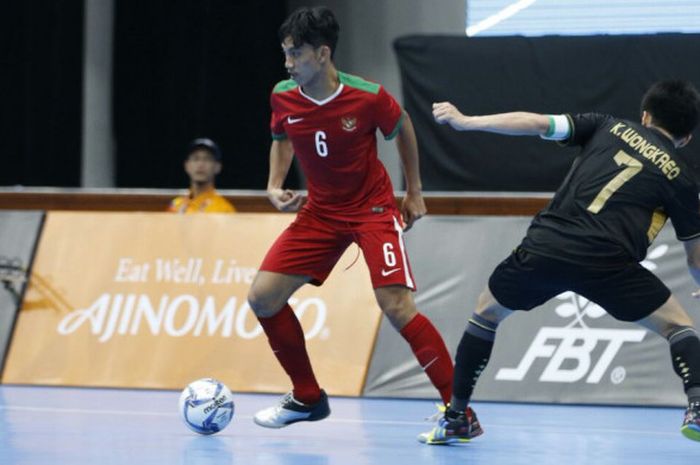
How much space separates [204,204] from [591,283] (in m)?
4.45

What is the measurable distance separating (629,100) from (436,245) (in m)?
2.53

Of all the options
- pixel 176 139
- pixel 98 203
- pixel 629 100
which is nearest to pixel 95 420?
pixel 98 203

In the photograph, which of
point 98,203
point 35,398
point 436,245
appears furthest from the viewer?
point 98,203

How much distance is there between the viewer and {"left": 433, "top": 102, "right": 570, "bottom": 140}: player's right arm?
520 cm

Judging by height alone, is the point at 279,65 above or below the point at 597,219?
below

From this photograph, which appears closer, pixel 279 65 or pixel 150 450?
pixel 150 450

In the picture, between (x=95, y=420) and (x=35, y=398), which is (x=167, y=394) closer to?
(x=35, y=398)

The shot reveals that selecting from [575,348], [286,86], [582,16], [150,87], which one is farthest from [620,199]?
[150,87]

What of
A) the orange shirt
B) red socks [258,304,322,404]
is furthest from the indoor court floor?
the orange shirt

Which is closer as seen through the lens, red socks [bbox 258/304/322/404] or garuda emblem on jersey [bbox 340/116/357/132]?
garuda emblem on jersey [bbox 340/116/357/132]

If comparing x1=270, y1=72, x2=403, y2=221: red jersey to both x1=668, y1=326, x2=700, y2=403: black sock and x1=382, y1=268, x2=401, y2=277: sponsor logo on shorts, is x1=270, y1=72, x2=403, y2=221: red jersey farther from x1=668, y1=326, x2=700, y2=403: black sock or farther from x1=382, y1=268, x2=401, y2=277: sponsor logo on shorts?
x1=668, y1=326, x2=700, y2=403: black sock

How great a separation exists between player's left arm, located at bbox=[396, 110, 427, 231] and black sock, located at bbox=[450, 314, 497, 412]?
0.70m

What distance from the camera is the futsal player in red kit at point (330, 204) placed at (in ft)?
19.4

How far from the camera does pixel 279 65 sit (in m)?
13.2
